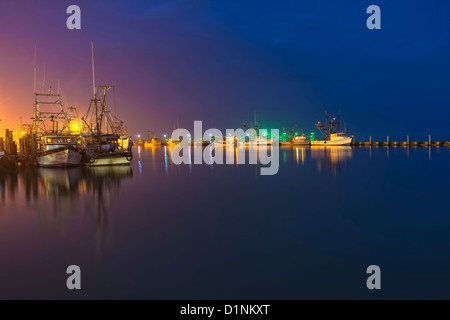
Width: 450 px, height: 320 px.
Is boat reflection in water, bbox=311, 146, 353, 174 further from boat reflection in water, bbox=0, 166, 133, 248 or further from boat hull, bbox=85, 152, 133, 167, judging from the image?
boat hull, bbox=85, 152, 133, 167

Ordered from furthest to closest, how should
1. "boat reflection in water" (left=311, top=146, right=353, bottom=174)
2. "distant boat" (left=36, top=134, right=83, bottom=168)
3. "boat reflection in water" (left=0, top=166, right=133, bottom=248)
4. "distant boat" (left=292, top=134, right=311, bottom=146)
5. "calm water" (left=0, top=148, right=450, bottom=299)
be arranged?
"distant boat" (left=292, top=134, right=311, bottom=146)
"distant boat" (left=36, top=134, right=83, bottom=168)
"boat reflection in water" (left=311, top=146, right=353, bottom=174)
"boat reflection in water" (left=0, top=166, right=133, bottom=248)
"calm water" (left=0, top=148, right=450, bottom=299)

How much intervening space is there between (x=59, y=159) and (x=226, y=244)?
41.1 m

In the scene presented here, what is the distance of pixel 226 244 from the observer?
11648 millimetres

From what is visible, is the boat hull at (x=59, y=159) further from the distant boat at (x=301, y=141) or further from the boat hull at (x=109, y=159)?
the distant boat at (x=301, y=141)

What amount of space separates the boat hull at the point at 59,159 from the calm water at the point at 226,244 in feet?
78.3

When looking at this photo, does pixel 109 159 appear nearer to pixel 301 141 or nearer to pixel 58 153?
pixel 58 153

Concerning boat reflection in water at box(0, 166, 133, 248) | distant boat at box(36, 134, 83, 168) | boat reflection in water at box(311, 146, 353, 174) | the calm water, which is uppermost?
distant boat at box(36, 134, 83, 168)

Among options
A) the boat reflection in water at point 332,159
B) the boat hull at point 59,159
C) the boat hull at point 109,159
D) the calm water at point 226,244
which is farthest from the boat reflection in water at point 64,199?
the boat reflection in water at point 332,159

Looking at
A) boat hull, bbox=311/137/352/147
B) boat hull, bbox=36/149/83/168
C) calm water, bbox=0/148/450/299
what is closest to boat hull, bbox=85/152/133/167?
boat hull, bbox=36/149/83/168

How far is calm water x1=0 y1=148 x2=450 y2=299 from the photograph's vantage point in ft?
27.2

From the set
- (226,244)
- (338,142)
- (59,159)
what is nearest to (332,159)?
(59,159)

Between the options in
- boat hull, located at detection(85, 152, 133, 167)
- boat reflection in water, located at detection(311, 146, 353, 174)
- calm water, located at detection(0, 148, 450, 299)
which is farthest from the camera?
boat hull, located at detection(85, 152, 133, 167)

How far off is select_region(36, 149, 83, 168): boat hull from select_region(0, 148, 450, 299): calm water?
23862mm
